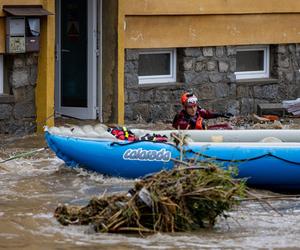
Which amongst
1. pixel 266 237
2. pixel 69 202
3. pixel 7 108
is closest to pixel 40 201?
pixel 69 202

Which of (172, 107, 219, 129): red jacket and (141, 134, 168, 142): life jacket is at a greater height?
(172, 107, 219, 129): red jacket

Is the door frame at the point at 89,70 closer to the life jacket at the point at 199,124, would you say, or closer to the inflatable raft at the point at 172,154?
the life jacket at the point at 199,124

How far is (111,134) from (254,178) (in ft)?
5.52

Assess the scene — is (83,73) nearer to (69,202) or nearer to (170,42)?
(170,42)

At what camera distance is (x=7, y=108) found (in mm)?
13484

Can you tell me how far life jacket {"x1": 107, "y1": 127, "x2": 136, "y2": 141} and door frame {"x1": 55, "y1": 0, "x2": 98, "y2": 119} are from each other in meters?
3.41

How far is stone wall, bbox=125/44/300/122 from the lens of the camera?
15.0 m

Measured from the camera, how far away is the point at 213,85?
51.9ft

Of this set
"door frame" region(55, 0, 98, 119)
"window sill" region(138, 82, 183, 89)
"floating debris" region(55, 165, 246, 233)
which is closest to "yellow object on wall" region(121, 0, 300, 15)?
"door frame" region(55, 0, 98, 119)

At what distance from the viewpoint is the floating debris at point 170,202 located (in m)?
8.38

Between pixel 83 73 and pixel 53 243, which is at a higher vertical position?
pixel 83 73

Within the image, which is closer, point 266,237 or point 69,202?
point 266,237

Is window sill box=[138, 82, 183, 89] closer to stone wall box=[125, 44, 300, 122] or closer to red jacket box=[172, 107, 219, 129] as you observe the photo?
stone wall box=[125, 44, 300, 122]

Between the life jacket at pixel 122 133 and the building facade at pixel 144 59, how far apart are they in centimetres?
246
